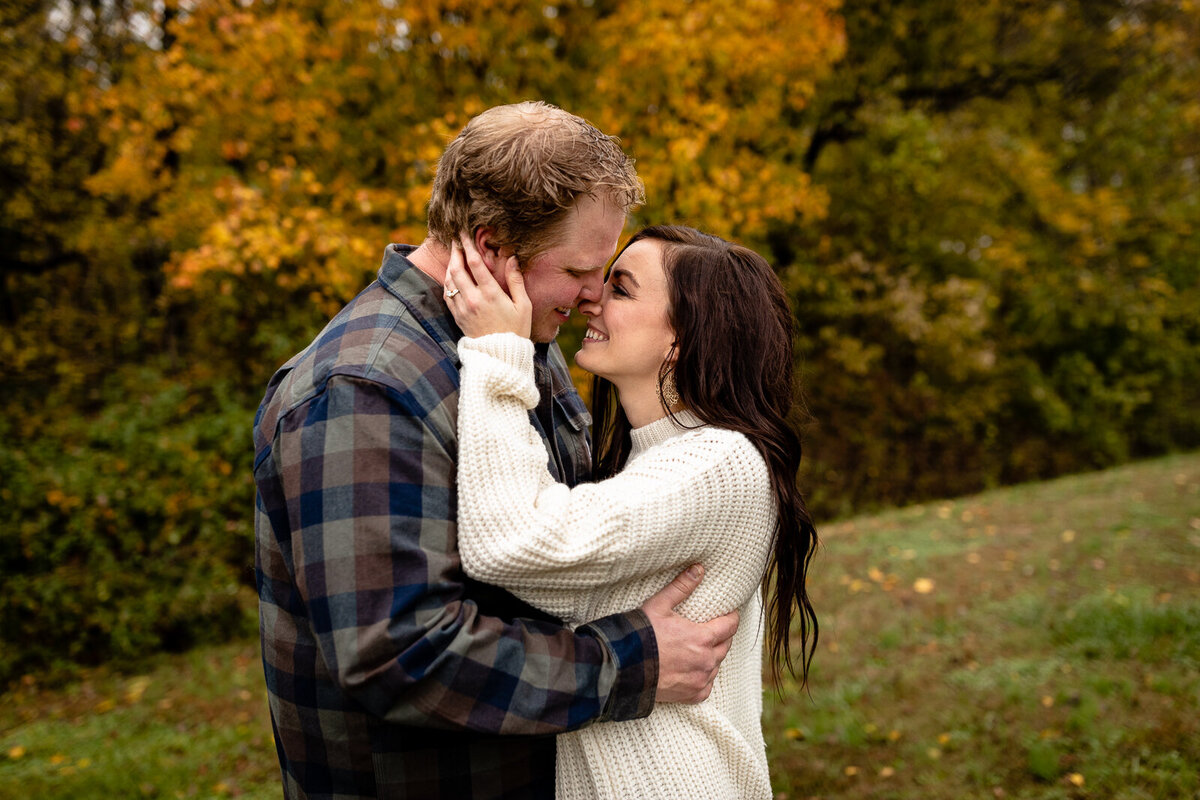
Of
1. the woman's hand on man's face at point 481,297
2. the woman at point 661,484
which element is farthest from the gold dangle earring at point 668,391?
the woman's hand on man's face at point 481,297

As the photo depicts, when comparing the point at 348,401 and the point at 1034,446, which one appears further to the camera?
the point at 1034,446

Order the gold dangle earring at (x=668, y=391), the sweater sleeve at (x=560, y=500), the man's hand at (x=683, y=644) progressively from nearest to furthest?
the sweater sleeve at (x=560, y=500)
the man's hand at (x=683, y=644)
the gold dangle earring at (x=668, y=391)

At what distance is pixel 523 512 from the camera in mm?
1500

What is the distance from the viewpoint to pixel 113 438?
23.3ft

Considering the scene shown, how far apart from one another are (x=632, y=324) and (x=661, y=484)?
0.50m

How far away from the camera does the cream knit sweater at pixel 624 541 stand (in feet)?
4.92

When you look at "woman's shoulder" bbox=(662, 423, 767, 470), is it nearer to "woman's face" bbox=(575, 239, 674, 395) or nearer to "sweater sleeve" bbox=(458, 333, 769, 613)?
"sweater sleeve" bbox=(458, 333, 769, 613)

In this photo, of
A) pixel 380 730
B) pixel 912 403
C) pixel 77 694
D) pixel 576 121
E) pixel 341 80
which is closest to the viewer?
pixel 380 730

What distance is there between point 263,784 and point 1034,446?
42.1 ft

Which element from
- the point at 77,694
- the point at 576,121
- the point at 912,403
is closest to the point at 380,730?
the point at 576,121

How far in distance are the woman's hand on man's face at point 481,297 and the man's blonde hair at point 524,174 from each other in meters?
0.05

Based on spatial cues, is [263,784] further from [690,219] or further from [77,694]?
[690,219]

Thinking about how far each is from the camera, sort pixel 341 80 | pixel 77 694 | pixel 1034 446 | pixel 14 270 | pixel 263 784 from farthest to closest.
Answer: pixel 1034 446 → pixel 14 270 → pixel 341 80 → pixel 77 694 → pixel 263 784

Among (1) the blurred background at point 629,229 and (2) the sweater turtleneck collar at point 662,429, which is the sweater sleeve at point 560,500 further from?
(1) the blurred background at point 629,229
